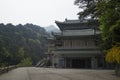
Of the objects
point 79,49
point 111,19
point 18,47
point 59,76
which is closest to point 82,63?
point 79,49

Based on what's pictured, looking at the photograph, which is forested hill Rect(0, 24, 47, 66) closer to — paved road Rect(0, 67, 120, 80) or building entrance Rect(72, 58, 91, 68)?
building entrance Rect(72, 58, 91, 68)

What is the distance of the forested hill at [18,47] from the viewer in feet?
246

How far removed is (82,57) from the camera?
51.8 meters

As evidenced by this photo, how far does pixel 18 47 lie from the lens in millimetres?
82625

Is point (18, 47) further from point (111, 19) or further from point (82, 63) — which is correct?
point (111, 19)

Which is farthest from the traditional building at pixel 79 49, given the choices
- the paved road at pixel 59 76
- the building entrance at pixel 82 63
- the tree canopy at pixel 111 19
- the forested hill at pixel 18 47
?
the tree canopy at pixel 111 19

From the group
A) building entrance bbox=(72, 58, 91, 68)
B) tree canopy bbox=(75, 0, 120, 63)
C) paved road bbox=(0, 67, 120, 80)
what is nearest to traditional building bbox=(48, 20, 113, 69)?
building entrance bbox=(72, 58, 91, 68)

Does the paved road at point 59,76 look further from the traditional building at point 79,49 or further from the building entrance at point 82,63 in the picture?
the building entrance at point 82,63

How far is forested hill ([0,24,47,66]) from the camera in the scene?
74.9m

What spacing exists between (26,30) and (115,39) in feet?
294

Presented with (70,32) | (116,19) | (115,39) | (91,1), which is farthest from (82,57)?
(116,19)

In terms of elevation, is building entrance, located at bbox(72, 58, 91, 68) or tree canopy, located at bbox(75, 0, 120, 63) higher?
tree canopy, located at bbox(75, 0, 120, 63)

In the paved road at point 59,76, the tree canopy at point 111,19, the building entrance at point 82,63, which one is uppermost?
the tree canopy at point 111,19

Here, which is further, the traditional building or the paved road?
the traditional building
